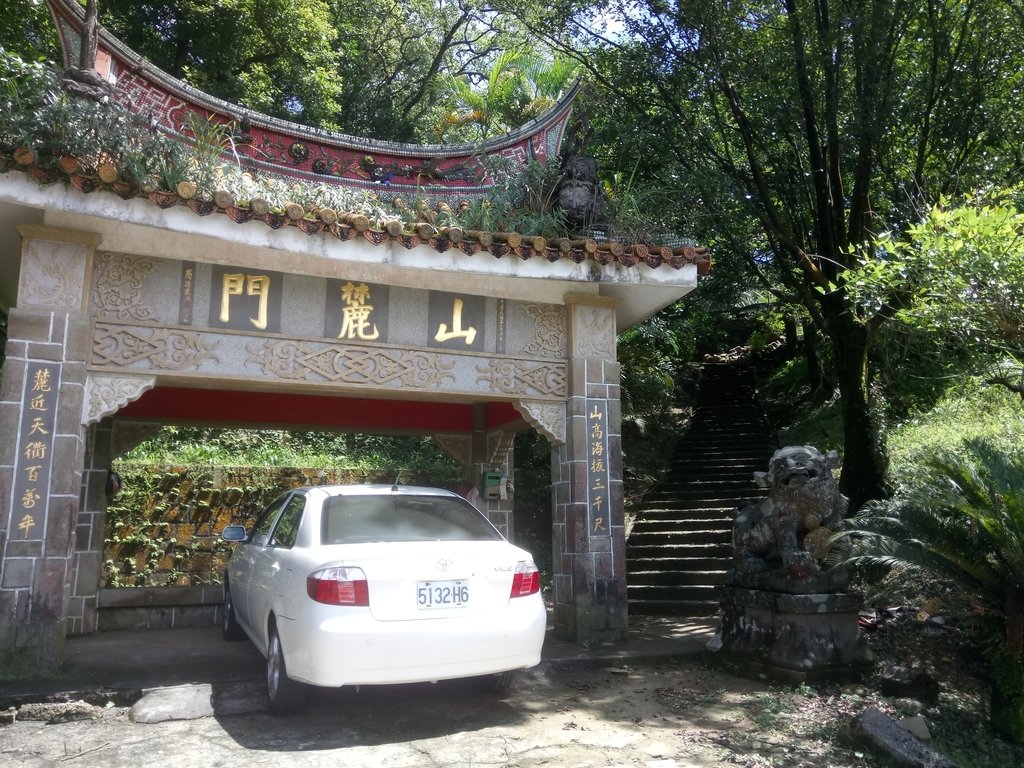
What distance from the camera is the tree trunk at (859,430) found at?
9508 millimetres

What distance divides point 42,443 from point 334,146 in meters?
4.30

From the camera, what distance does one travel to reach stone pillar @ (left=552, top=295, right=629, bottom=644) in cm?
693

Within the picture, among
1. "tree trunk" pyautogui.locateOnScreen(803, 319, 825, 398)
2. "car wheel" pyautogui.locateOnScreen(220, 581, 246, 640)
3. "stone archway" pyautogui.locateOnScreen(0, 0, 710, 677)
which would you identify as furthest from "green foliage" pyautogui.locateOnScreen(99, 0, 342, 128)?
"tree trunk" pyautogui.locateOnScreen(803, 319, 825, 398)

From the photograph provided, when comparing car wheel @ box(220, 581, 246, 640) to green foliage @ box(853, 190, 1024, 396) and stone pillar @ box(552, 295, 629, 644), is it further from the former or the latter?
green foliage @ box(853, 190, 1024, 396)

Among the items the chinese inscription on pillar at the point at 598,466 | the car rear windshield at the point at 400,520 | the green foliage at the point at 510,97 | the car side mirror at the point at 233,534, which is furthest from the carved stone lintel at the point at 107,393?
the green foliage at the point at 510,97

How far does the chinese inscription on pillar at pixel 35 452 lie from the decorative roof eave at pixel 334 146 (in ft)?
8.69

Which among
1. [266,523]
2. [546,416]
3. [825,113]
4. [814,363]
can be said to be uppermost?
[825,113]

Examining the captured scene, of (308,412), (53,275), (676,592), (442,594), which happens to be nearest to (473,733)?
(442,594)

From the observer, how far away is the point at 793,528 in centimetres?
621

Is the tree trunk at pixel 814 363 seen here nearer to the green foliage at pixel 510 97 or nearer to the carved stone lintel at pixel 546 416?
the green foliage at pixel 510 97

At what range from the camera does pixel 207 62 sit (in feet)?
51.1

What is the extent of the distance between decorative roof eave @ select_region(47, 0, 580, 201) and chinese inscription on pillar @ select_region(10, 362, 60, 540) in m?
2.65

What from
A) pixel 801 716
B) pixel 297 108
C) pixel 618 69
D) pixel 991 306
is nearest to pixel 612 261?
pixel 991 306

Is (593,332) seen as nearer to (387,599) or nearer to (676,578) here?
(387,599)
